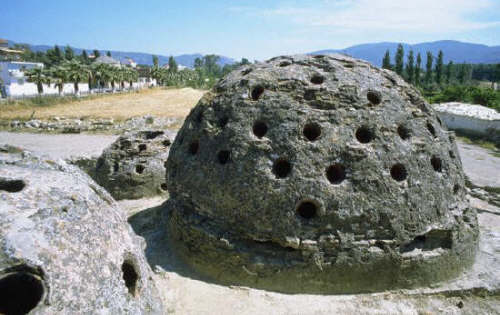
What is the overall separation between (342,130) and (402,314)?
460 cm

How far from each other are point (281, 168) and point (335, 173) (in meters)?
1.39

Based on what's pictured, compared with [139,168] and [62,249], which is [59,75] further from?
[62,249]

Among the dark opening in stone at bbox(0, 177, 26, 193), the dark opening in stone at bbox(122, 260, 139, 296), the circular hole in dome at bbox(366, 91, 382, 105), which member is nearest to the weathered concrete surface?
the circular hole in dome at bbox(366, 91, 382, 105)

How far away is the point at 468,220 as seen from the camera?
10.6m

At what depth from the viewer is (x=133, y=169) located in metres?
16.4

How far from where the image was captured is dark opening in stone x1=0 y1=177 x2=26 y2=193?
4.73 metres

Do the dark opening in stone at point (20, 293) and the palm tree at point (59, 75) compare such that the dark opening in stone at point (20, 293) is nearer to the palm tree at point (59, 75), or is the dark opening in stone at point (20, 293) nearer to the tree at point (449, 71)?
the palm tree at point (59, 75)

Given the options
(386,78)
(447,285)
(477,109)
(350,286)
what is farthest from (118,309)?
(477,109)

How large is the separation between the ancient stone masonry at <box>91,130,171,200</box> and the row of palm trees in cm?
5138

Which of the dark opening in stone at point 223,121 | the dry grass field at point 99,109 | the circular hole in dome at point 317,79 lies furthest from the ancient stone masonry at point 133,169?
the dry grass field at point 99,109

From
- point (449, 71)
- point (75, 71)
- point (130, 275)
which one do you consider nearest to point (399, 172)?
point (130, 275)

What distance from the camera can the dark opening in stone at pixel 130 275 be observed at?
5085 mm

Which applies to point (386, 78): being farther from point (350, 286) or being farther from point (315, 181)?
point (350, 286)

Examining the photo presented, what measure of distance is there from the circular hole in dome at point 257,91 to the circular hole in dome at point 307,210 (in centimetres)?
327
